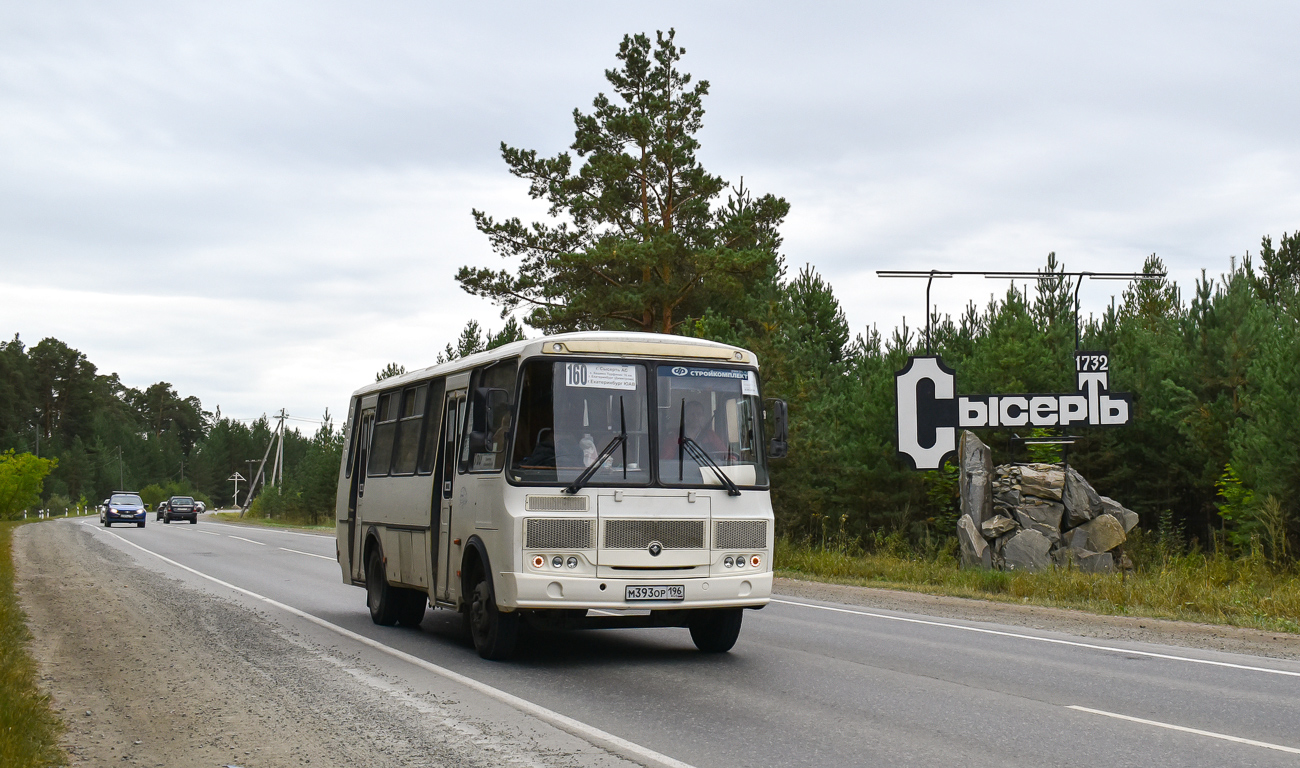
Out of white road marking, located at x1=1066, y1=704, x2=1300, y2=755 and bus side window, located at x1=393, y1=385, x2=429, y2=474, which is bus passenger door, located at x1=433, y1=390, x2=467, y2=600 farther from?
white road marking, located at x1=1066, y1=704, x2=1300, y2=755

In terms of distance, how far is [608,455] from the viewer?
35.8 ft

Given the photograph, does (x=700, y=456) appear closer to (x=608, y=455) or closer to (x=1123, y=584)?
(x=608, y=455)

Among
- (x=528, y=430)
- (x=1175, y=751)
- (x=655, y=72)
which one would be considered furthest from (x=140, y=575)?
(x=655, y=72)

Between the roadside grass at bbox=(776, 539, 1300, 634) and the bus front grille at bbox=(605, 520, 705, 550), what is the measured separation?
26.2ft

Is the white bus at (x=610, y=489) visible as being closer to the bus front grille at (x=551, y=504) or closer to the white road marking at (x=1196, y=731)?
the bus front grille at (x=551, y=504)

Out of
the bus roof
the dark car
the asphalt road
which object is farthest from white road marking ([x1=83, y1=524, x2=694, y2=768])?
the dark car

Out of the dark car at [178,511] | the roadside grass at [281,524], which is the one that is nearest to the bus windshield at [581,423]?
the roadside grass at [281,524]

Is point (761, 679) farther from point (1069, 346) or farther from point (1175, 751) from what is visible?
point (1069, 346)

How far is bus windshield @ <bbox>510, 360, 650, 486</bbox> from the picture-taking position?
10867 mm

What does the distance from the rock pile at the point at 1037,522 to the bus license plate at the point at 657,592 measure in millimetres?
13378

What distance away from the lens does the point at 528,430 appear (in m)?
11.0

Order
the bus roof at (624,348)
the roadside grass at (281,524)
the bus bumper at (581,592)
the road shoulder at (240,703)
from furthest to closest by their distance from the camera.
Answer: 1. the roadside grass at (281,524)
2. the bus roof at (624,348)
3. the bus bumper at (581,592)
4. the road shoulder at (240,703)

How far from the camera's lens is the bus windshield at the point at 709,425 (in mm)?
11109

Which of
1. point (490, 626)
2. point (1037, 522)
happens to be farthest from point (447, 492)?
point (1037, 522)
